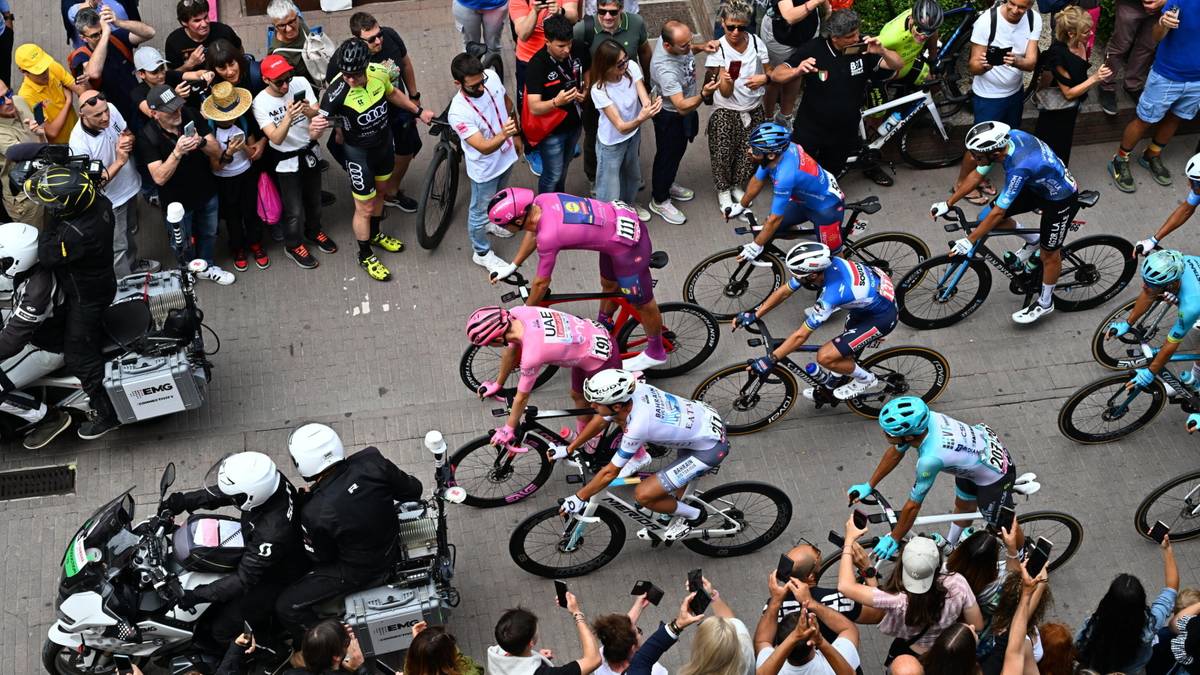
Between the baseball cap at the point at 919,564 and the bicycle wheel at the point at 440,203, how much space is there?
529cm

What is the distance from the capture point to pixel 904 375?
9258mm

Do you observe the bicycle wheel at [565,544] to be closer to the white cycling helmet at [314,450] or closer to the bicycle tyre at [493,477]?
→ the bicycle tyre at [493,477]

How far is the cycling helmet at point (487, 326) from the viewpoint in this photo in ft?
25.1

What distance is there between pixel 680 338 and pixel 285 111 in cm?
346

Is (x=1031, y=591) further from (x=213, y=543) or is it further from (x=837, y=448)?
(x=213, y=543)

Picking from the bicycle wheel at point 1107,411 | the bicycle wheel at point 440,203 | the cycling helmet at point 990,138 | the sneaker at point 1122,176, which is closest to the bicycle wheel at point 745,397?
the bicycle wheel at point 1107,411

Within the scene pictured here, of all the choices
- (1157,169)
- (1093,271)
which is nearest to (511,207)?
(1093,271)

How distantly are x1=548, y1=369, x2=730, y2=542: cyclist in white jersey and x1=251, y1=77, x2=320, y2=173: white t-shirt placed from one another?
3.44 metres

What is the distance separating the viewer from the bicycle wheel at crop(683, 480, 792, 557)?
7.99m

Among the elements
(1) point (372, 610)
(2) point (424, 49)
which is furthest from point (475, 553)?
(2) point (424, 49)

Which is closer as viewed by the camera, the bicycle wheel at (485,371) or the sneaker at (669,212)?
the bicycle wheel at (485,371)

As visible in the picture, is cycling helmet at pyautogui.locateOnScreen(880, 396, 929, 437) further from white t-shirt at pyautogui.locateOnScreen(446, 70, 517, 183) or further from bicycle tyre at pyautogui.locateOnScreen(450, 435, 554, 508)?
white t-shirt at pyautogui.locateOnScreen(446, 70, 517, 183)

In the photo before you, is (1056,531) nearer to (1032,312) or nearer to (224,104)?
(1032,312)

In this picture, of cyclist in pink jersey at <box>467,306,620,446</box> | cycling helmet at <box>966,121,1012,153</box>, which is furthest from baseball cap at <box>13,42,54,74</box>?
cycling helmet at <box>966,121,1012,153</box>
